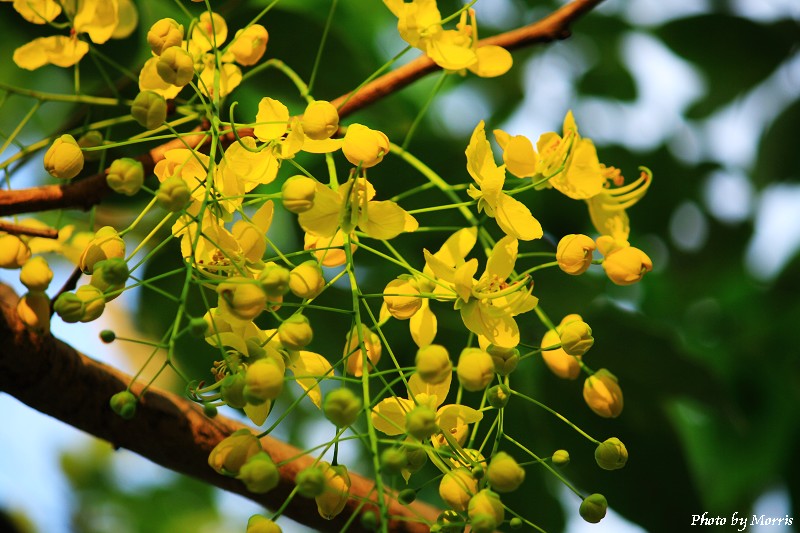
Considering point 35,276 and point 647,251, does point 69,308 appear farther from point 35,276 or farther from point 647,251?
point 647,251

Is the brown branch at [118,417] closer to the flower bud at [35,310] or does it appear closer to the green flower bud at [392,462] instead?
the flower bud at [35,310]

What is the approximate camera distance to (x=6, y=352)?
0.75m

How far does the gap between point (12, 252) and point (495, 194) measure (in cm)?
42

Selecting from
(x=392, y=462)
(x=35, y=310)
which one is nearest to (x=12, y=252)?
(x=35, y=310)

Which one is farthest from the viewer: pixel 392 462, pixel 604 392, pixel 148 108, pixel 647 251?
pixel 647 251

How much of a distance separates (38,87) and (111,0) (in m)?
0.49

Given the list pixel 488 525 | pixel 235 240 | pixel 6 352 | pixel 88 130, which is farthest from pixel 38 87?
pixel 488 525

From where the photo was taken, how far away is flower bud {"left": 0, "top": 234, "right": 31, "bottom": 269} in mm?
755

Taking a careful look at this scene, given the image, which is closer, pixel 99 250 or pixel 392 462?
pixel 392 462

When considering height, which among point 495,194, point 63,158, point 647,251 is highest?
point 63,158

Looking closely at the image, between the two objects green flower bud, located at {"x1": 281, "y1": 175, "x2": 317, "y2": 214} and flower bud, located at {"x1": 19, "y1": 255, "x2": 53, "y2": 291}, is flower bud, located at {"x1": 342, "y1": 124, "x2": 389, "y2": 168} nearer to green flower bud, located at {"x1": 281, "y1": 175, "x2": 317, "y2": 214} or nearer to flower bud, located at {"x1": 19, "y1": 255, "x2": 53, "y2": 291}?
green flower bud, located at {"x1": 281, "y1": 175, "x2": 317, "y2": 214}

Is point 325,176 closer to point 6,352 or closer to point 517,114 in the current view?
point 6,352

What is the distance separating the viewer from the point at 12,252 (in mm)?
757

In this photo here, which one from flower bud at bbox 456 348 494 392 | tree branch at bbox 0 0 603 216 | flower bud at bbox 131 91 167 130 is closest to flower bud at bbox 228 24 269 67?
tree branch at bbox 0 0 603 216
